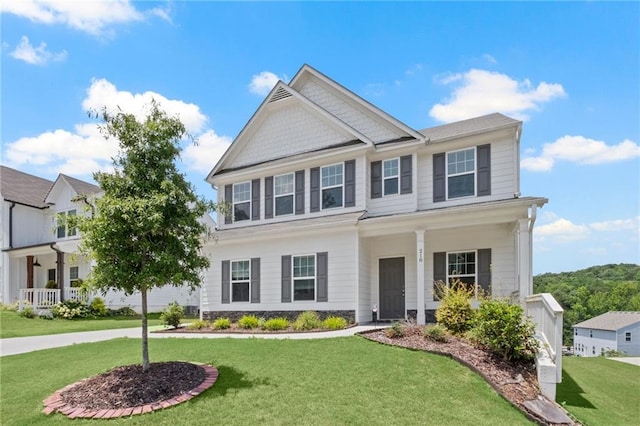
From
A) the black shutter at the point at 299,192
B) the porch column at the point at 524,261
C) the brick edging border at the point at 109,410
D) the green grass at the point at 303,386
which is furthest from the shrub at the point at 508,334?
the black shutter at the point at 299,192

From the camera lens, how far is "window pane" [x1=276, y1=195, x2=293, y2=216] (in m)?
15.9

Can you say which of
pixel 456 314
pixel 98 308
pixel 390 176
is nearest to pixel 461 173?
pixel 390 176

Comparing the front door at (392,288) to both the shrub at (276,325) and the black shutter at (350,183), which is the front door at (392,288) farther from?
the shrub at (276,325)

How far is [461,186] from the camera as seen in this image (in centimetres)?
1358

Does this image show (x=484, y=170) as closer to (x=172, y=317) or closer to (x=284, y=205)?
(x=284, y=205)

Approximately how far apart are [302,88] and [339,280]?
8.51 m

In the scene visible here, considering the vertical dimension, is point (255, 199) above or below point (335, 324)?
above

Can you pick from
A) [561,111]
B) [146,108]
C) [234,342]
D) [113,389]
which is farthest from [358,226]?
[113,389]

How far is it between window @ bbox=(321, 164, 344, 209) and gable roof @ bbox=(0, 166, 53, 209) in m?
20.8

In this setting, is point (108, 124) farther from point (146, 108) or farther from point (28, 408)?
point (28, 408)

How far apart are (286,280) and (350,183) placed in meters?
4.25

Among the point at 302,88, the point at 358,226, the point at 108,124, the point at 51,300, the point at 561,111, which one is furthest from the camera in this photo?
the point at 51,300

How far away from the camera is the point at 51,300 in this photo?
843 inches

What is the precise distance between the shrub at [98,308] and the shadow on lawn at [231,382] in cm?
1735
